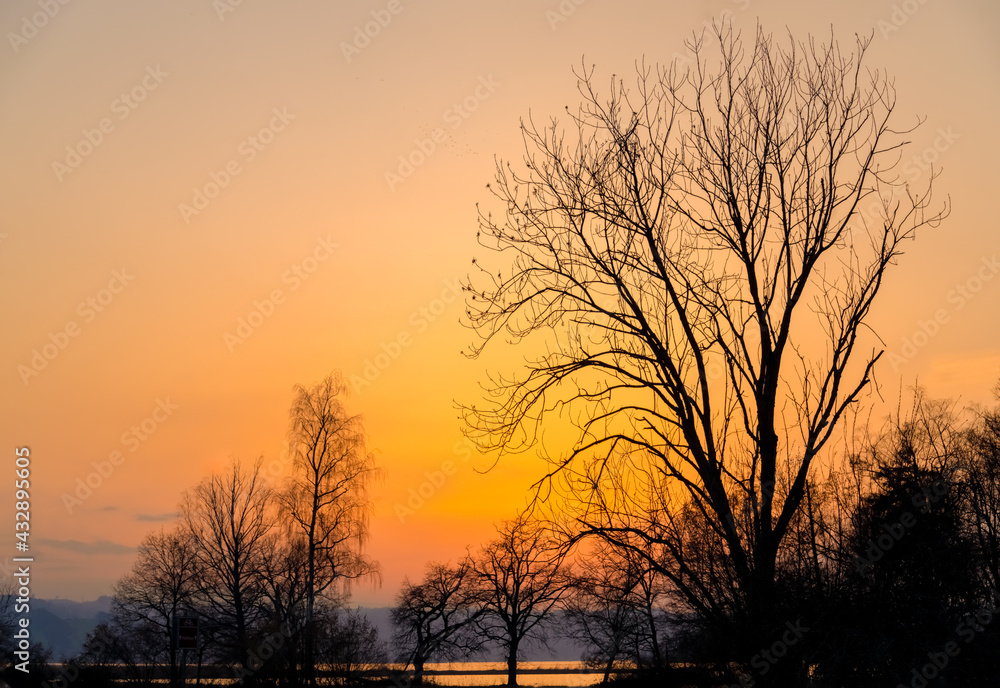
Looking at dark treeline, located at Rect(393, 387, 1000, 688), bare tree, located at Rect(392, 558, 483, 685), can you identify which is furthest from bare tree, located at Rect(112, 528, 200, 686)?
dark treeline, located at Rect(393, 387, 1000, 688)

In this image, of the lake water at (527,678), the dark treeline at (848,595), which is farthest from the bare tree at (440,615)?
the dark treeline at (848,595)

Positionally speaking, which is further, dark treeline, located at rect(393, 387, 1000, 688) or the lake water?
the lake water

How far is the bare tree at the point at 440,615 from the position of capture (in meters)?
49.3

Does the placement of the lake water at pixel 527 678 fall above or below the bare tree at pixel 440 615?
below

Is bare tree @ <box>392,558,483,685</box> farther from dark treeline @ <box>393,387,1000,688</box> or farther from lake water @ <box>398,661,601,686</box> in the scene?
dark treeline @ <box>393,387,1000,688</box>

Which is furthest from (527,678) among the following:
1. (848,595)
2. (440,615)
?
(848,595)

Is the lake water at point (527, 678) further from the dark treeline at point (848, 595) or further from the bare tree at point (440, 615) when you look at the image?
the dark treeline at point (848, 595)

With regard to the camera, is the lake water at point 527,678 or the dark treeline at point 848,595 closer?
the dark treeline at point 848,595

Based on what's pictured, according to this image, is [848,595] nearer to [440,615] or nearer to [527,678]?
[440,615]

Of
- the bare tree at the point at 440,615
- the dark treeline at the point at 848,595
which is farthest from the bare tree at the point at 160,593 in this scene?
the dark treeline at the point at 848,595

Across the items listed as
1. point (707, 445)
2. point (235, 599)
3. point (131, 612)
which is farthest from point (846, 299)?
point (131, 612)

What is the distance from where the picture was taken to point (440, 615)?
165 feet

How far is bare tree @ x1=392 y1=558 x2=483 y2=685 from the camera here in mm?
49281

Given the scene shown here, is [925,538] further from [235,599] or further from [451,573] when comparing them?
[451,573]
